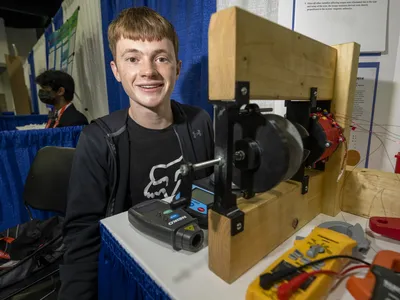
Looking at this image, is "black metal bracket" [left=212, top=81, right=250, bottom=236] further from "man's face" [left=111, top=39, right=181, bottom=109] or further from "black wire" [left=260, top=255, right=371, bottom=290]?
"man's face" [left=111, top=39, right=181, bottom=109]

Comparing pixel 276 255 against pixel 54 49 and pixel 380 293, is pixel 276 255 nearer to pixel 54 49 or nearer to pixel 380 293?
pixel 380 293

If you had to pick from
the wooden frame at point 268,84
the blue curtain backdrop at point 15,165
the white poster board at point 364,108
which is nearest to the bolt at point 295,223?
the wooden frame at point 268,84

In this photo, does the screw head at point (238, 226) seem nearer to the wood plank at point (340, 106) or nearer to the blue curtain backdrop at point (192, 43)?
the wood plank at point (340, 106)

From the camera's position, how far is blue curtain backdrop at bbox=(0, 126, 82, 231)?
1.83 meters

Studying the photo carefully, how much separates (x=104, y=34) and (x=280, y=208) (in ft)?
7.10

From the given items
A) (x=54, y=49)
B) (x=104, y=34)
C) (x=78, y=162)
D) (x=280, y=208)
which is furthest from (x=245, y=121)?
(x=54, y=49)

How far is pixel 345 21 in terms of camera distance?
793mm

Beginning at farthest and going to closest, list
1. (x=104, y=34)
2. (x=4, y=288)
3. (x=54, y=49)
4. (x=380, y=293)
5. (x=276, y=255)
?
1. (x=54, y=49)
2. (x=104, y=34)
3. (x=4, y=288)
4. (x=276, y=255)
5. (x=380, y=293)

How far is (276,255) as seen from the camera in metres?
0.47

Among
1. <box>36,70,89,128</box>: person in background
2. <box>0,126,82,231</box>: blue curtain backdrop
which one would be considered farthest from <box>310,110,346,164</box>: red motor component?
<box>36,70,89,128</box>: person in background

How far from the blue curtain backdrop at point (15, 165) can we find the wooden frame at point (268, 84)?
6.79 feet

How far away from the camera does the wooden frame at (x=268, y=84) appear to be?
0.36 metres

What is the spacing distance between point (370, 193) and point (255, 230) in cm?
38

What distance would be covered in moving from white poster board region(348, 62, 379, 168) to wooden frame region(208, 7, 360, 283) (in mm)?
265
